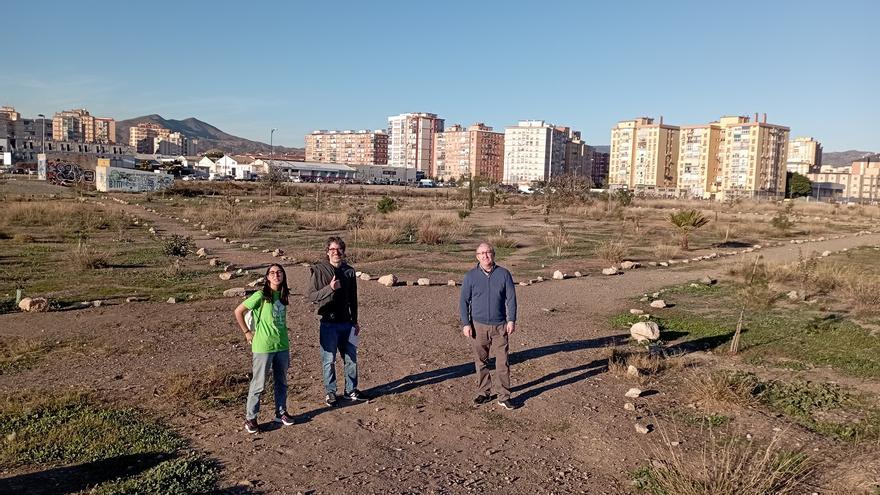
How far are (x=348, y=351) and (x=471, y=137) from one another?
14715cm

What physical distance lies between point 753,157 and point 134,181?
93.9 meters

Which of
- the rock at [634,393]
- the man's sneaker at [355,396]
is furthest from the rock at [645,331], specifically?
the man's sneaker at [355,396]

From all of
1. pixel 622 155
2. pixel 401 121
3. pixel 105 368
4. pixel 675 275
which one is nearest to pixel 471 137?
pixel 401 121

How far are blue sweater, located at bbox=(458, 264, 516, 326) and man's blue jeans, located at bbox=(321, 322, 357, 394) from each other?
127 cm

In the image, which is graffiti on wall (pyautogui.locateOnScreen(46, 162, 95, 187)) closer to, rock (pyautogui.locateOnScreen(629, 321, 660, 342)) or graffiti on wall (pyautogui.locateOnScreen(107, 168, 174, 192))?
graffiti on wall (pyautogui.locateOnScreen(107, 168, 174, 192))

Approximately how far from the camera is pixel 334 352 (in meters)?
7.00

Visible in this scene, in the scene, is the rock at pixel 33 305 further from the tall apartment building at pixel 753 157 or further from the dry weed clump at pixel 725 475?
the tall apartment building at pixel 753 157

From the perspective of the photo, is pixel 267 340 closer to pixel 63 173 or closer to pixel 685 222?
pixel 685 222

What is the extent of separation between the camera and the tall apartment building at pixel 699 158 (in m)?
114

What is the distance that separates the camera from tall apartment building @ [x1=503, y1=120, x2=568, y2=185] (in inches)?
5748

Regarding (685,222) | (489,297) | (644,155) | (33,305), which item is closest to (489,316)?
(489,297)

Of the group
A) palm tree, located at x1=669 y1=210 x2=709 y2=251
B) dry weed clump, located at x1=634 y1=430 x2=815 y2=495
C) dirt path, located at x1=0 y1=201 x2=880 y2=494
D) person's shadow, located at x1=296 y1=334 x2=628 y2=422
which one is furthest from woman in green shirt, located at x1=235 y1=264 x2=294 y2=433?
palm tree, located at x1=669 y1=210 x2=709 y2=251

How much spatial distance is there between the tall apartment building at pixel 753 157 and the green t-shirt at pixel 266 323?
111163mm

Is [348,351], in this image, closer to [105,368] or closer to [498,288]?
[498,288]
